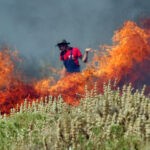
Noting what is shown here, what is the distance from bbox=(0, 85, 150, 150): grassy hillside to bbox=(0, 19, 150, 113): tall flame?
20.3 feet

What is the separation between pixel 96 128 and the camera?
7.31 meters

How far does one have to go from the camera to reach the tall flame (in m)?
15.9

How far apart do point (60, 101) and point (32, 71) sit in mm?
25186

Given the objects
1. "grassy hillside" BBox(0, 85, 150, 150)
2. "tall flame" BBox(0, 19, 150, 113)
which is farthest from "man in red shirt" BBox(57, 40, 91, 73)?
"grassy hillside" BBox(0, 85, 150, 150)

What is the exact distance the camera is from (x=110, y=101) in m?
8.02

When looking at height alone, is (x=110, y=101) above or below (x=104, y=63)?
below

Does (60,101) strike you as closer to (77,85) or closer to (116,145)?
(116,145)

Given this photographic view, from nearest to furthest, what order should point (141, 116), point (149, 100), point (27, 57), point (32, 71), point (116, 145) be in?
point (116, 145) < point (141, 116) < point (149, 100) < point (32, 71) < point (27, 57)

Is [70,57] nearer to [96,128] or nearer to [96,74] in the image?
[96,74]

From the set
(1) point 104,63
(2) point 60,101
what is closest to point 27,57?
(1) point 104,63

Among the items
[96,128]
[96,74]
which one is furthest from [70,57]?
[96,128]

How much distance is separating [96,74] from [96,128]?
30.8 ft

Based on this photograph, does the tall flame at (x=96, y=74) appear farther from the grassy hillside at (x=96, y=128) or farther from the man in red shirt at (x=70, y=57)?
the grassy hillside at (x=96, y=128)

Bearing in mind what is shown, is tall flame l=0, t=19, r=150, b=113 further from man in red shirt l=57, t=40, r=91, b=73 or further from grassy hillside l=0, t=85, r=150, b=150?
grassy hillside l=0, t=85, r=150, b=150
